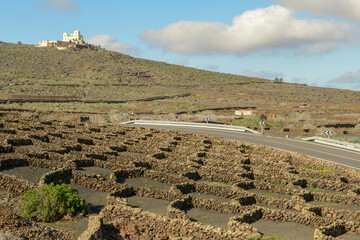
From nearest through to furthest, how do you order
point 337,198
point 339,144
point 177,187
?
point 337,198
point 177,187
point 339,144

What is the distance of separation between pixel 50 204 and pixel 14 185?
572cm

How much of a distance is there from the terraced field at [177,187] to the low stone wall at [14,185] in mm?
67

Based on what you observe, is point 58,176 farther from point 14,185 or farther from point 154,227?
point 154,227

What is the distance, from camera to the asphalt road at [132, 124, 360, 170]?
38.0 m

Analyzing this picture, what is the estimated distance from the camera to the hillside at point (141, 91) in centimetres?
9669

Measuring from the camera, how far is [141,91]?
141875 millimetres

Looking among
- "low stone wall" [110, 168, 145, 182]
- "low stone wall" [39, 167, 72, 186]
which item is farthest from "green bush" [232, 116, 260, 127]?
"low stone wall" [39, 167, 72, 186]

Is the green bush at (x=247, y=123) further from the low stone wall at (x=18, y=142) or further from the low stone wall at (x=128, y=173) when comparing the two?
the low stone wall at (x=128, y=173)

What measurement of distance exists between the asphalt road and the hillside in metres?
18.8

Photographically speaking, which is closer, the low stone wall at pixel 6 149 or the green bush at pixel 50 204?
the green bush at pixel 50 204

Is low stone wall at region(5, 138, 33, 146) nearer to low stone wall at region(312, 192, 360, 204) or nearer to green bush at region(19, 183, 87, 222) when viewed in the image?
green bush at region(19, 183, 87, 222)

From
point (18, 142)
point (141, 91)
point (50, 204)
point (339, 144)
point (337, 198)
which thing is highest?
point (141, 91)

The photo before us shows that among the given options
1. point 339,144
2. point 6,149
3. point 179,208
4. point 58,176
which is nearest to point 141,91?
point 339,144

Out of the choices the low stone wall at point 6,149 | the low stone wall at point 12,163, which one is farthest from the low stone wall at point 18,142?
the low stone wall at point 12,163
